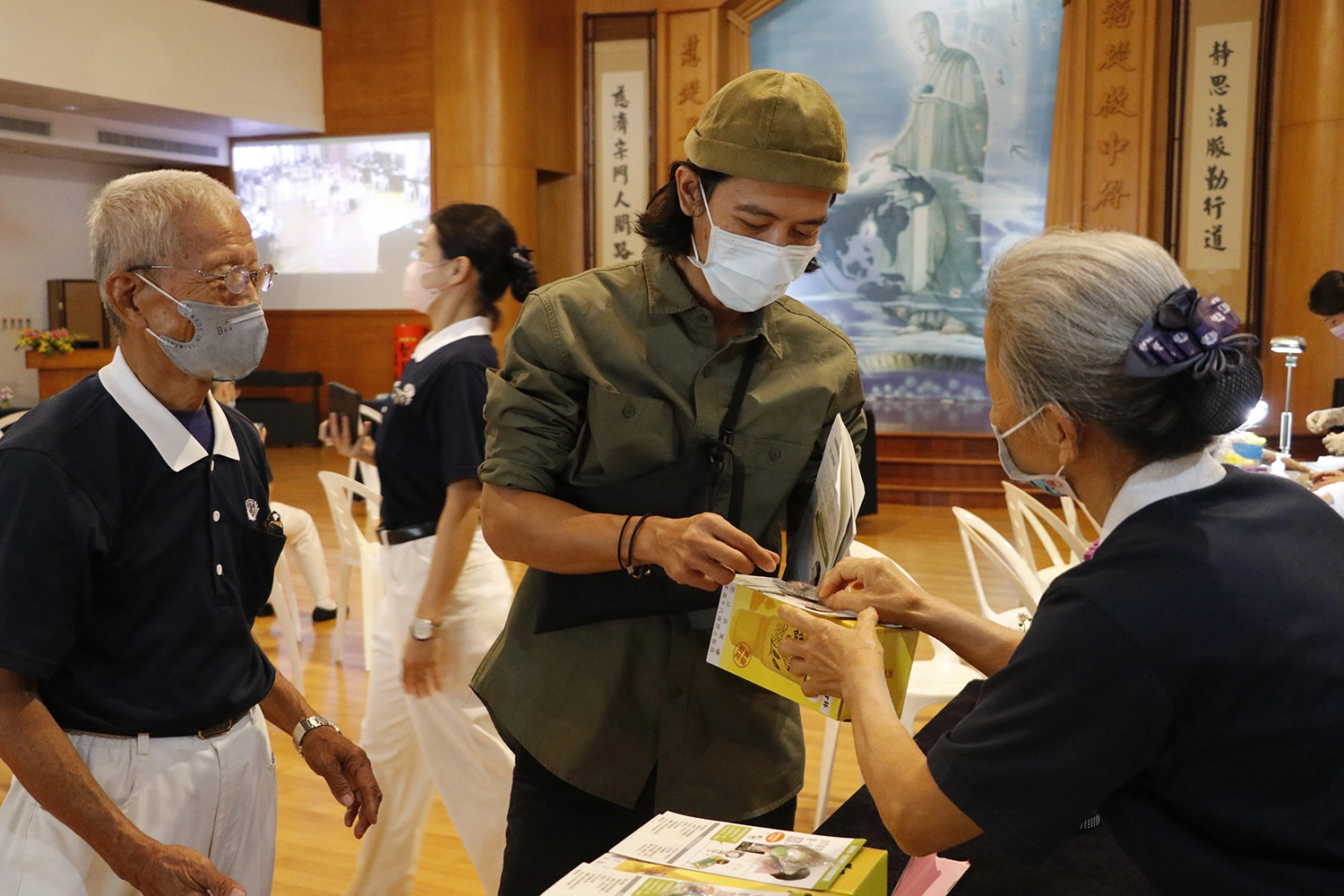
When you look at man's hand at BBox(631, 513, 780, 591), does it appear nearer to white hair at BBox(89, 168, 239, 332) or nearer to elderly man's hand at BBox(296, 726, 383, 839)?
elderly man's hand at BBox(296, 726, 383, 839)

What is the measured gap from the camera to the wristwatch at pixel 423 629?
263 centimetres

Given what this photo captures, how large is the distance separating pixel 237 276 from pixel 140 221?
14cm

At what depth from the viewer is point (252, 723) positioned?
5.44 feet

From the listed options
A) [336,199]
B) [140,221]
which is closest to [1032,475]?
[140,221]

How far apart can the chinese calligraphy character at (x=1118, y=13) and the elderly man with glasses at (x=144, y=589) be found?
8953 millimetres

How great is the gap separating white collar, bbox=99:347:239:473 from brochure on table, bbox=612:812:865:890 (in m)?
0.79

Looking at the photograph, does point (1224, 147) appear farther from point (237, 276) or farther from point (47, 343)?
point (47, 343)

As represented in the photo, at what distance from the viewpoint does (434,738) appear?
2.79 m

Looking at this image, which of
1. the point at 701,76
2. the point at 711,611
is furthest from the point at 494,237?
the point at 701,76

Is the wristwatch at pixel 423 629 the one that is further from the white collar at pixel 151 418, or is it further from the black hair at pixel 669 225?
the black hair at pixel 669 225

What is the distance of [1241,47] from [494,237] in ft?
25.8

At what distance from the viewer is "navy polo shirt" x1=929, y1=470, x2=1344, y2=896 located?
962 mm

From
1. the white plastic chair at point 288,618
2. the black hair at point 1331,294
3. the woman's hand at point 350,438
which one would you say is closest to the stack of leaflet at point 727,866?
the woman's hand at point 350,438

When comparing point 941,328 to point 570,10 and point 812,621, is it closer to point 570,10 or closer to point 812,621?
point 570,10
